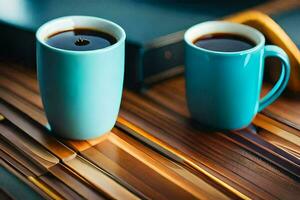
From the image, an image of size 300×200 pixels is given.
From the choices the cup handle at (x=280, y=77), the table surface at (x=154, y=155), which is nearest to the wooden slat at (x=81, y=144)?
the table surface at (x=154, y=155)

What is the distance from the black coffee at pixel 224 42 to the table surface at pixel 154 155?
0.10 meters

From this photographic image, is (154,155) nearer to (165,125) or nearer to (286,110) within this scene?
(165,125)

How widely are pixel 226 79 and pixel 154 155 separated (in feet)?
0.41

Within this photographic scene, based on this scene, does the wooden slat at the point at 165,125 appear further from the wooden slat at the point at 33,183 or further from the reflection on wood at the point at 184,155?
the wooden slat at the point at 33,183

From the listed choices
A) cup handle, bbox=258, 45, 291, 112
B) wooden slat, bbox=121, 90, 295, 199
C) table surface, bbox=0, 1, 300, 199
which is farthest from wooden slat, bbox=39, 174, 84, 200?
cup handle, bbox=258, 45, 291, 112

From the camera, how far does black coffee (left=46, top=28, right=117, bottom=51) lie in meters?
0.53

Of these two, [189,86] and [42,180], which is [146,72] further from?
[42,180]

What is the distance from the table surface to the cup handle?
0.03m

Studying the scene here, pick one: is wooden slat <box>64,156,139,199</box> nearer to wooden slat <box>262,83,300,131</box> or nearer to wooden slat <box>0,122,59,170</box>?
wooden slat <box>0,122,59,170</box>

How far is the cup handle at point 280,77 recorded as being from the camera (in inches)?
22.4

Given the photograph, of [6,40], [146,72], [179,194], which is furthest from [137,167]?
[6,40]

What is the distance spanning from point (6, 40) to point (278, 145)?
0.43 meters

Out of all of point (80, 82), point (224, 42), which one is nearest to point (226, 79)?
point (224, 42)

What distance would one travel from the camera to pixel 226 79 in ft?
1.80
